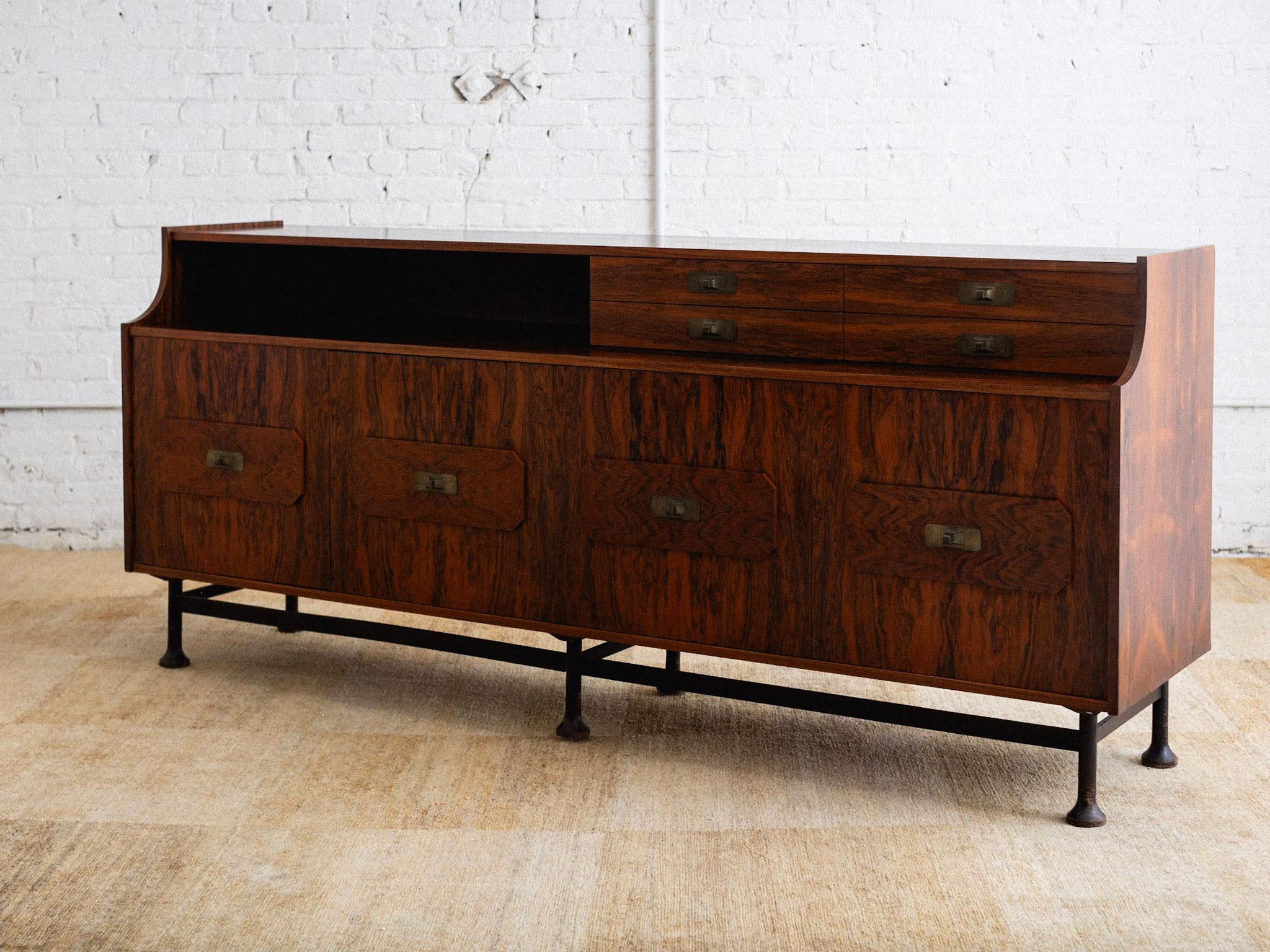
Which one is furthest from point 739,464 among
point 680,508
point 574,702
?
point 574,702

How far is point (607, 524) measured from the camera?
3.17m

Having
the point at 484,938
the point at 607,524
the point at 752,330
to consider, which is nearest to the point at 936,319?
the point at 752,330

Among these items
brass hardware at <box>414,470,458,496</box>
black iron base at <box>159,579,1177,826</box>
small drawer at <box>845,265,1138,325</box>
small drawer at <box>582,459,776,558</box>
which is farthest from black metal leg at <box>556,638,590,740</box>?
small drawer at <box>845,265,1138,325</box>

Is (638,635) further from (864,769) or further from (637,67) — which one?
(637,67)

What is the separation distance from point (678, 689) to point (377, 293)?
1.34 m

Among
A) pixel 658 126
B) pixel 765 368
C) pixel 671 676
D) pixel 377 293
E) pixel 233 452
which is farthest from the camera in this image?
pixel 658 126

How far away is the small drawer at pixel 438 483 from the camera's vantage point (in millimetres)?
3279

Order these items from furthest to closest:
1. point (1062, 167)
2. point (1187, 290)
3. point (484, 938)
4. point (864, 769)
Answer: point (1062, 167), point (864, 769), point (1187, 290), point (484, 938)

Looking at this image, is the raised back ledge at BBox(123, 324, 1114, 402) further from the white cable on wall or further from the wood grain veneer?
the white cable on wall

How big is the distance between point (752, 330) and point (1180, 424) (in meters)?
0.81

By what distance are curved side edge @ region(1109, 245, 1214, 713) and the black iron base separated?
0.14m

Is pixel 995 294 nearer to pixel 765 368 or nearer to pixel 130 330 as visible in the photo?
pixel 765 368

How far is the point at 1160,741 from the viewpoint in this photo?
3166 millimetres

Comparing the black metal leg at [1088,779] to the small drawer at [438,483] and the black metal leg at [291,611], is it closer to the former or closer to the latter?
the small drawer at [438,483]
